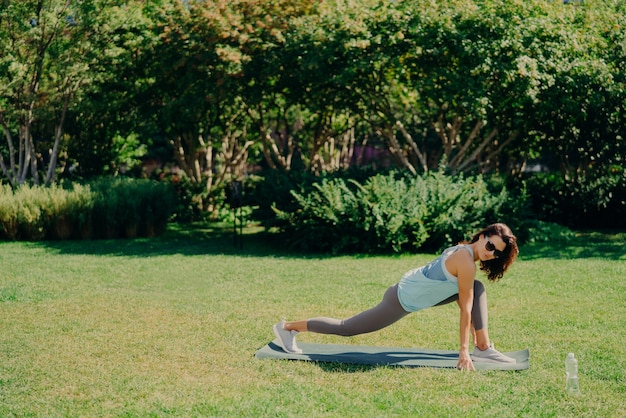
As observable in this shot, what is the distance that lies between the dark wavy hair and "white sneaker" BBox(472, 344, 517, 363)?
666mm

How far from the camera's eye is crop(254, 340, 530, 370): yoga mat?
648cm

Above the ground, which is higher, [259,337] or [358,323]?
[358,323]

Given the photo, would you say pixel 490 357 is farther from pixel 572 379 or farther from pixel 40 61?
pixel 40 61

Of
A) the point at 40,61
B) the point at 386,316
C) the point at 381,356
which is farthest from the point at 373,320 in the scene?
the point at 40,61

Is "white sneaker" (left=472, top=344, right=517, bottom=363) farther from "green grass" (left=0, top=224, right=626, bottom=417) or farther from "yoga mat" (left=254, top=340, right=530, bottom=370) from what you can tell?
"green grass" (left=0, top=224, right=626, bottom=417)

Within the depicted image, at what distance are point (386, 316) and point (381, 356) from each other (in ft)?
1.37

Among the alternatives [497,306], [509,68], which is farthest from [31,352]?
[509,68]

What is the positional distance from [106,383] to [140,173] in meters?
23.0

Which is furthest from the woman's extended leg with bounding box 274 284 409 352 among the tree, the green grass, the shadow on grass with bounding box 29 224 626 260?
the tree

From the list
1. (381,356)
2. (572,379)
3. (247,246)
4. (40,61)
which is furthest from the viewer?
(40,61)

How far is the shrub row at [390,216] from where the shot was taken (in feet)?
45.4

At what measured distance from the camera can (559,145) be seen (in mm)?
18688

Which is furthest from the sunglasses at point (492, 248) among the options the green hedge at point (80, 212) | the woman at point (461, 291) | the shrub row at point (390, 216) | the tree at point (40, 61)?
the tree at point (40, 61)

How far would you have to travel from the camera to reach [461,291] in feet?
20.8
